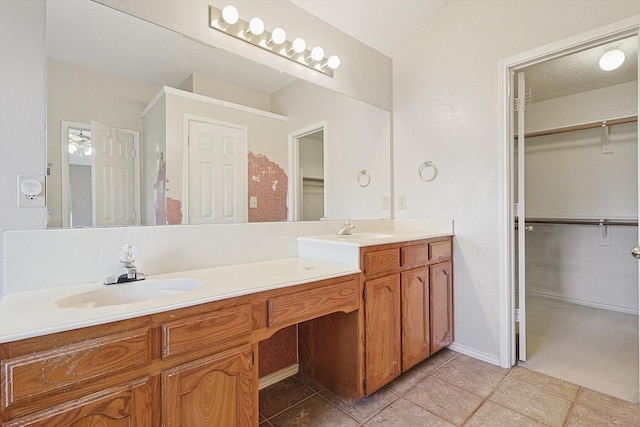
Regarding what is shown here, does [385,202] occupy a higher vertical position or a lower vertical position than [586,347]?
higher

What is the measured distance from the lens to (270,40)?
5.68ft

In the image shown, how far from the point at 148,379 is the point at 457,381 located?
1.73 metres

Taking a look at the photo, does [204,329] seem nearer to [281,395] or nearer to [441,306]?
[281,395]

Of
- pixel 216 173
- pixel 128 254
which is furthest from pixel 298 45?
pixel 128 254

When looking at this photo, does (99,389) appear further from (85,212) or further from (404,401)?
(404,401)

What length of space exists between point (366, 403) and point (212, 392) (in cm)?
95

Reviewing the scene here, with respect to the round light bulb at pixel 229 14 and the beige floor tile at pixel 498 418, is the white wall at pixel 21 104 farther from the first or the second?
the beige floor tile at pixel 498 418

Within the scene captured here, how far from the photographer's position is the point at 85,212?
1232 mm

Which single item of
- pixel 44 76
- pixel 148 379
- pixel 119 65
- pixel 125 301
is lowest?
pixel 148 379

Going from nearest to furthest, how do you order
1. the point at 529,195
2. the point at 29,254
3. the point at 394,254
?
the point at 29,254
the point at 394,254
the point at 529,195

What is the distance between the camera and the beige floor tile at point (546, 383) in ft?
5.50

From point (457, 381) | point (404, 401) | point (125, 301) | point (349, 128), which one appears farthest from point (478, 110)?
point (125, 301)

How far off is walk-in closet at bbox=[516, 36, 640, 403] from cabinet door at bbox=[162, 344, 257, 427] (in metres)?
2.07

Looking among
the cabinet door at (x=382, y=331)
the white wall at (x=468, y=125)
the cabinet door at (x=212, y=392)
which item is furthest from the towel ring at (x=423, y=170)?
the cabinet door at (x=212, y=392)
